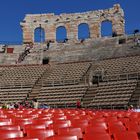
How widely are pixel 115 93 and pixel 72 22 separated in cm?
2466

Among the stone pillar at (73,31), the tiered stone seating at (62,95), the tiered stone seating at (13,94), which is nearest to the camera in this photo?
the tiered stone seating at (62,95)

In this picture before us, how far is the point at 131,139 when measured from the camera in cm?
898

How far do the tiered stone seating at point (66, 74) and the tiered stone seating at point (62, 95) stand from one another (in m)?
1.47

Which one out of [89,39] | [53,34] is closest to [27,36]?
[53,34]

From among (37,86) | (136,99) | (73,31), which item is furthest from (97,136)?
(73,31)

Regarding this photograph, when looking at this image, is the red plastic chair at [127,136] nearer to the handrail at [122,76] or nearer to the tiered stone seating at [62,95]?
the tiered stone seating at [62,95]

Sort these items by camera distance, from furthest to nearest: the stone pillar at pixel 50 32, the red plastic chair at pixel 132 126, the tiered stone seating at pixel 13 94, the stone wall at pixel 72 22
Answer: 1. the stone pillar at pixel 50 32
2. the stone wall at pixel 72 22
3. the tiered stone seating at pixel 13 94
4. the red plastic chair at pixel 132 126

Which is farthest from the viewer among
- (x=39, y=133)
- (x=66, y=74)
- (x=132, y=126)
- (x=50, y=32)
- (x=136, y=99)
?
(x=50, y=32)

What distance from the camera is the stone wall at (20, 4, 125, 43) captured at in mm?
58812

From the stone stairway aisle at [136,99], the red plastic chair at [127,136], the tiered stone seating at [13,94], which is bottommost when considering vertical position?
the red plastic chair at [127,136]

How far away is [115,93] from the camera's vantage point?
124 feet

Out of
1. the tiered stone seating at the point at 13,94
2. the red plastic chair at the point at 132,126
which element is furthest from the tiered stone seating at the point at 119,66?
the red plastic chair at the point at 132,126

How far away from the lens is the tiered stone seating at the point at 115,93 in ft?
120

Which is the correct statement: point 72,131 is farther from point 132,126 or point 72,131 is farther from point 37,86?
point 37,86
